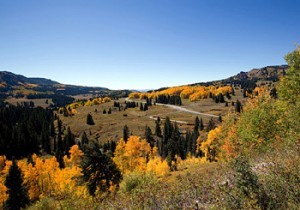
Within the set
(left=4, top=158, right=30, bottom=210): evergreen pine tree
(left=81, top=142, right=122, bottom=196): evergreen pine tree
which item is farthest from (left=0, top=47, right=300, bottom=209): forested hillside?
(left=4, top=158, right=30, bottom=210): evergreen pine tree

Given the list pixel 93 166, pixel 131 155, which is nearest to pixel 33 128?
pixel 131 155

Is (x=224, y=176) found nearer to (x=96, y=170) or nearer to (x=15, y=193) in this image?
(x=96, y=170)

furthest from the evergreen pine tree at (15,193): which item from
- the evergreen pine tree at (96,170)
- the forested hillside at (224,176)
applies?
the evergreen pine tree at (96,170)

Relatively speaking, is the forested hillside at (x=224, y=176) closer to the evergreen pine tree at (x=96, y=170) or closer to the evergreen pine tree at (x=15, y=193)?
the evergreen pine tree at (x=96, y=170)

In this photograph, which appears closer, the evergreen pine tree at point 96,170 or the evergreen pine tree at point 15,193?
the evergreen pine tree at point 96,170

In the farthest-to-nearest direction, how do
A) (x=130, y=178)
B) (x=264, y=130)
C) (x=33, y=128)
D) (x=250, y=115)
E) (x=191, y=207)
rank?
(x=33, y=128) < (x=250, y=115) < (x=264, y=130) < (x=130, y=178) < (x=191, y=207)

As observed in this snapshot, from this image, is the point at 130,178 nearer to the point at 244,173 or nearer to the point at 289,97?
the point at 244,173

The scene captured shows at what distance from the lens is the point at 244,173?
7715 mm

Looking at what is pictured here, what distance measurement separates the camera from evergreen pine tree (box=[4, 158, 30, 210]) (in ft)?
230

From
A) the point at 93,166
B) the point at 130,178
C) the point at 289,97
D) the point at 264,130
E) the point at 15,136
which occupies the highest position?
the point at 289,97

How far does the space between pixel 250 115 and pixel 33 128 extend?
183 metres

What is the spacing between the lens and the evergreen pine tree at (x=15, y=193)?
7019 cm

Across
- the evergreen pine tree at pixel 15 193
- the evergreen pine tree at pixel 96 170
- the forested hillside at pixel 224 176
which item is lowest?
the evergreen pine tree at pixel 15 193

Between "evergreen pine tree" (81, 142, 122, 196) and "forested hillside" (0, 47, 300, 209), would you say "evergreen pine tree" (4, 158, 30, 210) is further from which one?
"evergreen pine tree" (81, 142, 122, 196)
